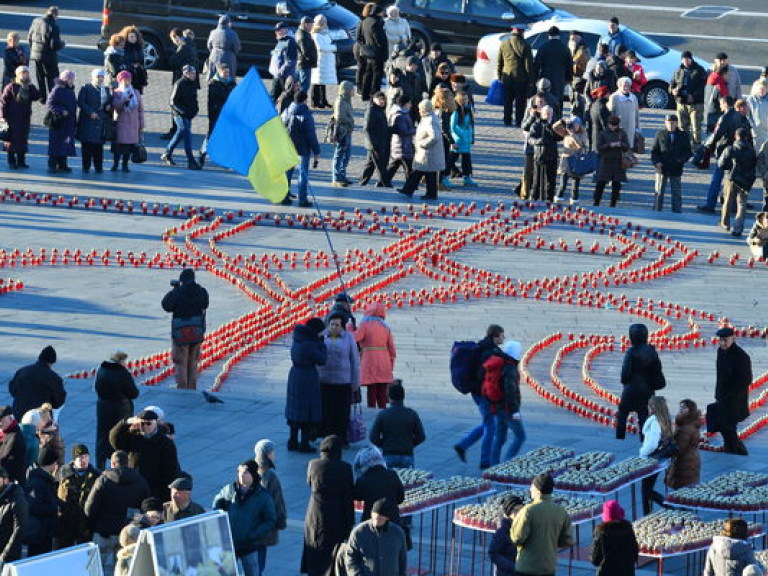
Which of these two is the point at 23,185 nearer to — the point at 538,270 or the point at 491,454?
the point at 538,270

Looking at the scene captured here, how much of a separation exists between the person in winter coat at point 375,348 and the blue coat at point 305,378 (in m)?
1.30

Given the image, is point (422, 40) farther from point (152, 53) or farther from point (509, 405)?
point (509, 405)

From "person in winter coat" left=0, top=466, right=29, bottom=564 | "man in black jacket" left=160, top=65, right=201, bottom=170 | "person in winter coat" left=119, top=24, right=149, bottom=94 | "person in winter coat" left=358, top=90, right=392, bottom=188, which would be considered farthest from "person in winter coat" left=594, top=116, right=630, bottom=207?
"person in winter coat" left=0, top=466, right=29, bottom=564

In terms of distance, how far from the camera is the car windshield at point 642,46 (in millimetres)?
35375

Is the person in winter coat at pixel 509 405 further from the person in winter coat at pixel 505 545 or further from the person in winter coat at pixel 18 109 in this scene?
the person in winter coat at pixel 18 109

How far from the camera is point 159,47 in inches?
1442

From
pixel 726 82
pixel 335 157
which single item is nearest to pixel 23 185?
pixel 335 157

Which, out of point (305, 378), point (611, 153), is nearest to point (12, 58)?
point (611, 153)

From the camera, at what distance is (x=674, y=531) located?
54.5ft

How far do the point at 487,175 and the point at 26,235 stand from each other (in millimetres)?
7589

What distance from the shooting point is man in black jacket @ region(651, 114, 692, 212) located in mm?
29516

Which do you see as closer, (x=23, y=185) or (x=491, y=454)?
(x=491, y=454)

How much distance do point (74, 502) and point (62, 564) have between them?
304 centimetres

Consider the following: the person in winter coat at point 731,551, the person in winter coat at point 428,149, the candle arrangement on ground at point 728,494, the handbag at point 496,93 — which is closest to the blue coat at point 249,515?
the person in winter coat at point 731,551
